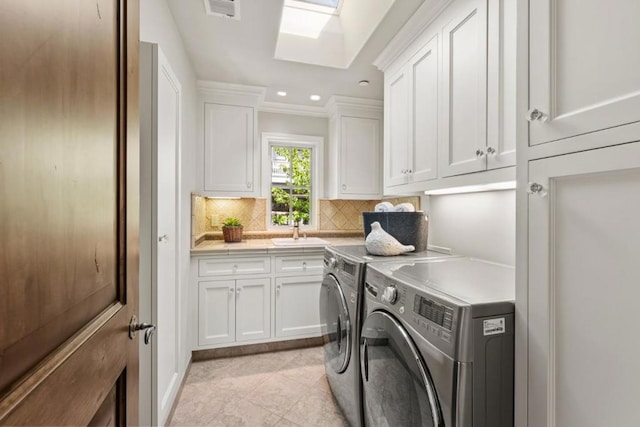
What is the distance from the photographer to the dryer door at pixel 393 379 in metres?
0.88

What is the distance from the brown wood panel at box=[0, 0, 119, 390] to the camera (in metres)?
0.34

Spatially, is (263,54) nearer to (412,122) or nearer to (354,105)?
(354,105)

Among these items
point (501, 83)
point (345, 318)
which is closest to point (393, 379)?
point (345, 318)

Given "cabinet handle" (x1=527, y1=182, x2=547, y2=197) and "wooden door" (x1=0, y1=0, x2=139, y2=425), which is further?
"cabinet handle" (x1=527, y1=182, x2=547, y2=197)

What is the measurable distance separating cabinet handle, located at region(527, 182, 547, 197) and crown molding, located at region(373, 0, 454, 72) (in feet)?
4.04

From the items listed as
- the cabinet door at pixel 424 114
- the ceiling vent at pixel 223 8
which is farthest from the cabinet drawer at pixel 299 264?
the ceiling vent at pixel 223 8

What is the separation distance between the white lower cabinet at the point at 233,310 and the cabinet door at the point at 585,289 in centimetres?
208

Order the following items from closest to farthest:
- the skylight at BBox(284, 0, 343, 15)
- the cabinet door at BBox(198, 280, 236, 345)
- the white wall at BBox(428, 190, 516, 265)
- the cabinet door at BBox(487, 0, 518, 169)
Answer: the cabinet door at BBox(487, 0, 518, 169) < the white wall at BBox(428, 190, 516, 265) < the skylight at BBox(284, 0, 343, 15) < the cabinet door at BBox(198, 280, 236, 345)

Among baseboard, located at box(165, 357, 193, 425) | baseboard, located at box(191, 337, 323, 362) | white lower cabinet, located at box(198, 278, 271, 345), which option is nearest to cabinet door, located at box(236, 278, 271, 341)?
white lower cabinet, located at box(198, 278, 271, 345)

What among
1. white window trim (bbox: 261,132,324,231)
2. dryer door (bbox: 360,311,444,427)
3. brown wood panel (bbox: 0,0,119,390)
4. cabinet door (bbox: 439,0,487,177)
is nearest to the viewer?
brown wood panel (bbox: 0,0,119,390)

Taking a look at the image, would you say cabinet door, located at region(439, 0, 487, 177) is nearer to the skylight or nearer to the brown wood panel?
the skylight

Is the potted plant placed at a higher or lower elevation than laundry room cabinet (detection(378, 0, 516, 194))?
lower

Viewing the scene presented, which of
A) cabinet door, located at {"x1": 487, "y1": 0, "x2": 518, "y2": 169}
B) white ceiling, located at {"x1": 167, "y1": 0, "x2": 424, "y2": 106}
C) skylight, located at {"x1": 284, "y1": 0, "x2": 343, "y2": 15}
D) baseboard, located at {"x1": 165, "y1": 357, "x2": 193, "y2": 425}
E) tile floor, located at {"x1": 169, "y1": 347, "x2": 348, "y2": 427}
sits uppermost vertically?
skylight, located at {"x1": 284, "y1": 0, "x2": 343, "y2": 15}

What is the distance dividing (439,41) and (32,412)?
197 cm
